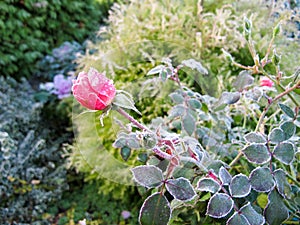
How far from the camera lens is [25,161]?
5.81 ft

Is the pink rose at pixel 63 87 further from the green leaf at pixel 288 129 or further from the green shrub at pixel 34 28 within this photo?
the green leaf at pixel 288 129

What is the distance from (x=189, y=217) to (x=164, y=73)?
310 millimetres


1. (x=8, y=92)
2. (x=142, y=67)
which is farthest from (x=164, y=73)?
(x=8, y=92)

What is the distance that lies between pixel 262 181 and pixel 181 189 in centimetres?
14

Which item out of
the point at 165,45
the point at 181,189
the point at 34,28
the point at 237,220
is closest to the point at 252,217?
the point at 237,220

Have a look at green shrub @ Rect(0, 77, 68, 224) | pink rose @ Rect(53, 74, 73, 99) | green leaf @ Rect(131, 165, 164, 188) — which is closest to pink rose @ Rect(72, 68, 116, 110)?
green leaf @ Rect(131, 165, 164, 188)

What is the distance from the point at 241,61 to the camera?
1767 mm

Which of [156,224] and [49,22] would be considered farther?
[49,22]

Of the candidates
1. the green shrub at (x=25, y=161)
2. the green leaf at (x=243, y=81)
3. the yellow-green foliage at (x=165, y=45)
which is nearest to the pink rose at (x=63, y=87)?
the green shrub at (x=25, y=161)

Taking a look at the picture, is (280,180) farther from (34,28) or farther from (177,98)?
(34,28)

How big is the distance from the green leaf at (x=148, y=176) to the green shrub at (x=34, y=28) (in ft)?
6.54

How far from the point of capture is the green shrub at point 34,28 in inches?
96.7

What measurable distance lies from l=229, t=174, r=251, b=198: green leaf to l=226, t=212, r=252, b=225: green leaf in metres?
0.03

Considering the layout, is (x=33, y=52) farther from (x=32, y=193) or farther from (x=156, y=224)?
(x=156, y=224)
